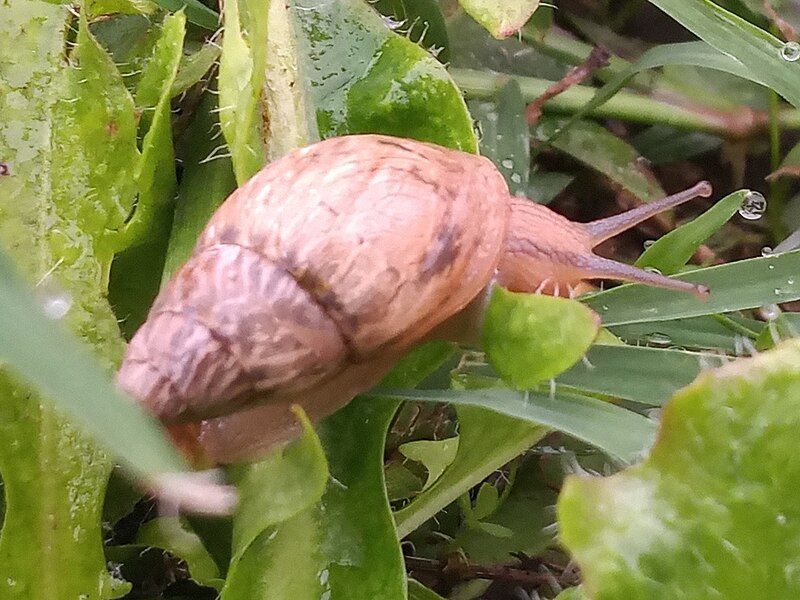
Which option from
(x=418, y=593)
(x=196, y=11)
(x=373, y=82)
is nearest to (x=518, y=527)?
(x=418, y=593)

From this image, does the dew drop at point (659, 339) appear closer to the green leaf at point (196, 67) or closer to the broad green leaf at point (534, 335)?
the broad green leaf at point (534, 335)

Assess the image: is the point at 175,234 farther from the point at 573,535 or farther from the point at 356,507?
the point at 573,535

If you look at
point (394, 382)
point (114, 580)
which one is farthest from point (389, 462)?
point (114, 580)

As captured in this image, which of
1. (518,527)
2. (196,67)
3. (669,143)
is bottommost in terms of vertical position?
(518,527)

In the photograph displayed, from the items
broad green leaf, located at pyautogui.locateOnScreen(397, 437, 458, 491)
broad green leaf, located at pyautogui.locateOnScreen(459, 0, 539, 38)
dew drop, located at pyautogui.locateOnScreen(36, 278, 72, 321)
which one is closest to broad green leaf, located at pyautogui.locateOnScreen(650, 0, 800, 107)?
broad green leaf, located at pyautogui.locateOnScreen(459, 0, 539, 38)

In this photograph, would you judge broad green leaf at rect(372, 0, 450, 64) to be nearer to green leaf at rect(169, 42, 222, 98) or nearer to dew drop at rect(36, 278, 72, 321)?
green leaf at rect(169, 42, 222, 98)

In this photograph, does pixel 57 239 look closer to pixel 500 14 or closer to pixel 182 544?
pixel 182 544
